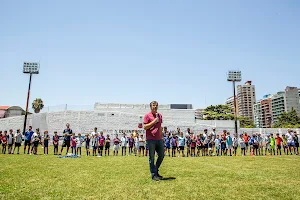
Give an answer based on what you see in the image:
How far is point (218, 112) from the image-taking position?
78.4 metres

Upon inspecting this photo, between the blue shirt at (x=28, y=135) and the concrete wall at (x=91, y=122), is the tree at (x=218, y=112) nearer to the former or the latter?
the concrete wall at (x=91, y=122)

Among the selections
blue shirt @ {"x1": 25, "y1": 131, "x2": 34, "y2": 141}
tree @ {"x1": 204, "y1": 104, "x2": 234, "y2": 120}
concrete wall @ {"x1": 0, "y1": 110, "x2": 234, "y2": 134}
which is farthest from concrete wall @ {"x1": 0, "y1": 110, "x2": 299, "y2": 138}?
tree @ {"x1": 204, "y1": 104, "x2": 234, "y2": 120}

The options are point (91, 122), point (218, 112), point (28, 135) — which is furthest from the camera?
point (218, 112)

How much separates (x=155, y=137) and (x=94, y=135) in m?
12.9

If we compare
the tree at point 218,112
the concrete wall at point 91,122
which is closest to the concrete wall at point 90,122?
the concrete wall at point 91,122

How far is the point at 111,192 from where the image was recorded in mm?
4438

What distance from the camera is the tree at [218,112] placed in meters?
76.4

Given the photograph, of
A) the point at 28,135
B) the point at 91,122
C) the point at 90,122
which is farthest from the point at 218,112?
the point at 28,135

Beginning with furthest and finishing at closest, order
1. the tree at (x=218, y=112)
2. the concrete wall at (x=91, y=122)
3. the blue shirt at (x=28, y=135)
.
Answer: the tree at (x=218, y=112)
the concrete wall at (x=91, y=122)
the blue shirt at (x=28, y=135)

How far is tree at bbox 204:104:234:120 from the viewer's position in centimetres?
7638

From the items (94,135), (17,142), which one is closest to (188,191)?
(94,135)

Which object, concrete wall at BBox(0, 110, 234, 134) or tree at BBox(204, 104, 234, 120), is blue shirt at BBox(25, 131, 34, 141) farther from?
tree at BBox(204, 104, 234, 120)

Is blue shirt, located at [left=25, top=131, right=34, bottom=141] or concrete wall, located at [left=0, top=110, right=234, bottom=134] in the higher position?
concrete wall, located at [left=0, top=110, right=234, bottom=134]

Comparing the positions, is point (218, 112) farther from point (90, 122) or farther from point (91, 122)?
point (90, 122)
